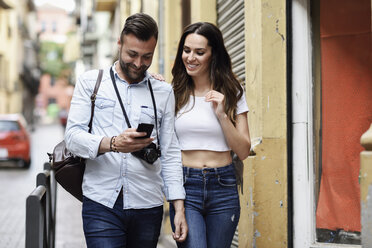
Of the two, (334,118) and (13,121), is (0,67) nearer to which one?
(13,121)

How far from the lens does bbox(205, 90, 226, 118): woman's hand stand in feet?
12.2

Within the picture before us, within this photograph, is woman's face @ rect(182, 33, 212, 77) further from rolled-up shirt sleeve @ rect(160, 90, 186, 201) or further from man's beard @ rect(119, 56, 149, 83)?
man's beard @ rect(119, 56, 149, 83)

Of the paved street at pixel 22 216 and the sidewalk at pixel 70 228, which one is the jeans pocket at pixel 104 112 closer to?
the sidewalk at pixel 70 228

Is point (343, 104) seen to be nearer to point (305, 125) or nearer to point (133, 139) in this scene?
point (305, 125)

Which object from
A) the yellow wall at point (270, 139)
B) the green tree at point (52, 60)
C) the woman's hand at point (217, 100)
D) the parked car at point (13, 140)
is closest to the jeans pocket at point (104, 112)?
the woman's hand at point (217, 100)

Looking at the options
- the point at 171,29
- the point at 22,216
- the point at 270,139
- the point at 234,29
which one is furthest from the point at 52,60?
the point at 270,139

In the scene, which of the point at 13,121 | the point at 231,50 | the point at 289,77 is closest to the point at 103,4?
the point at 13,121

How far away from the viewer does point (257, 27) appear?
205 inches

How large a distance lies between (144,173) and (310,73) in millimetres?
2225

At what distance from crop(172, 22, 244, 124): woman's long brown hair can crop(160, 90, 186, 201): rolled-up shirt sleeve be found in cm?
37

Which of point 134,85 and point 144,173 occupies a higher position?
point 134,85

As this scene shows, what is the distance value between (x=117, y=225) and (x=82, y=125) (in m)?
0.57

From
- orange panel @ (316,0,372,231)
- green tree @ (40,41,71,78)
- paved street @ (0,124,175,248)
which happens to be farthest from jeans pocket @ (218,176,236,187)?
green tree @ (40,41,71,78)

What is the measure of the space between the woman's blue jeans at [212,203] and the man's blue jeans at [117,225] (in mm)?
352
